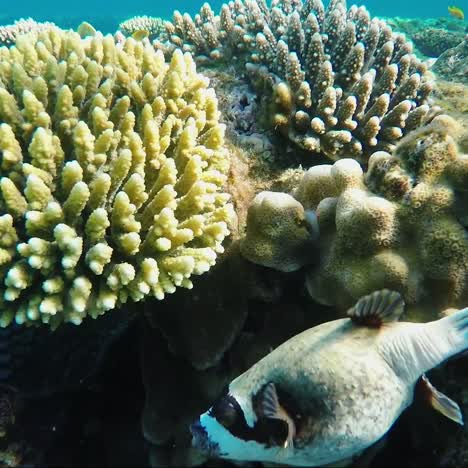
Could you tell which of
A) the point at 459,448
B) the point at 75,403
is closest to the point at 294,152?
the point at 459,448

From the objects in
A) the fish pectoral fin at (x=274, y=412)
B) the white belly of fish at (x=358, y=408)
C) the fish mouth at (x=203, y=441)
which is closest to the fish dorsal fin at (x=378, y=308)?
the white belly of fish at (x=358, y=408)

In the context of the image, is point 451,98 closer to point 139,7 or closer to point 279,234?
point 279,234

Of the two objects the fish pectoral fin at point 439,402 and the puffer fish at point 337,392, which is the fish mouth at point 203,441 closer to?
the puffer fish at point 337,392

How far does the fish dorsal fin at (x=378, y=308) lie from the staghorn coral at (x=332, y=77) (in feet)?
5.68

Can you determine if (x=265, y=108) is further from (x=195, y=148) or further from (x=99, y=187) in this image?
(x=99, y=187)

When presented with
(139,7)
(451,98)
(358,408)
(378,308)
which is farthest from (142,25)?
(139,7)

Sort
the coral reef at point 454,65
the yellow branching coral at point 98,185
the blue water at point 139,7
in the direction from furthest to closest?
the blue water at point 139,7
the coral reef at point 454,65
the yellow branching coral at point 98,185

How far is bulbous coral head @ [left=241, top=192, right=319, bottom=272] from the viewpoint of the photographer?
242 cm

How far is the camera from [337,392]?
1715mm

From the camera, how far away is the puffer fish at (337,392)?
1.72 meters

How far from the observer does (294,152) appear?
338 centimetres

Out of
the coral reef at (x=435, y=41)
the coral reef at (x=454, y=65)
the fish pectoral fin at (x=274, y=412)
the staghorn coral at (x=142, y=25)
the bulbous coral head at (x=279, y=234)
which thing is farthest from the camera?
the coral reef at (x=435, y=41)

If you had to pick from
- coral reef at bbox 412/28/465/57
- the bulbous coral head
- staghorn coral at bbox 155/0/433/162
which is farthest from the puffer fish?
coral reef at bbox 412/28/465/57

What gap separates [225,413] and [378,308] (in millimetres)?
867
